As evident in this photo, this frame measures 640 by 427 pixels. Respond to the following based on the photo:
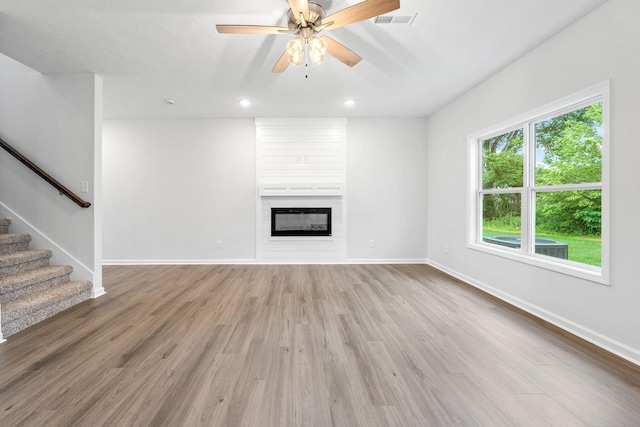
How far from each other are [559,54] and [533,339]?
2.49 metres

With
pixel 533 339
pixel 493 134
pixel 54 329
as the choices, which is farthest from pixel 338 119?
pixel 54 329

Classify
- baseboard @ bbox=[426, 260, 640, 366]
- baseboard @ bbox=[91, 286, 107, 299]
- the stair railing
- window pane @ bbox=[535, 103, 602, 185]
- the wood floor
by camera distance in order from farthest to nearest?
baseboard @ bbox=[91, 286, 107, 299]
the stair railing
window pane @ bbox=[535, 103, 602, 185]
baseboard @ bbox=[426, 260, 640, 366]
the wood floor

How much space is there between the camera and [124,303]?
301 cm

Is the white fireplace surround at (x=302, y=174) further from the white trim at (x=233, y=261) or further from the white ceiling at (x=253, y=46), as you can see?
the white ceiling at (x=253, y=46)

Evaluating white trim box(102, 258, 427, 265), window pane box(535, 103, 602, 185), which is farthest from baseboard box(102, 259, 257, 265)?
window pane box(535, 103, 602, 185)

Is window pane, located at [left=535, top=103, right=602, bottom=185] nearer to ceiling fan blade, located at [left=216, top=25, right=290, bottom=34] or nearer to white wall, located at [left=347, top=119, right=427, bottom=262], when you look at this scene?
white wall, located at [left=347, top=119, right=427, bottom=262]

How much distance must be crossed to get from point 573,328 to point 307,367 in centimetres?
228

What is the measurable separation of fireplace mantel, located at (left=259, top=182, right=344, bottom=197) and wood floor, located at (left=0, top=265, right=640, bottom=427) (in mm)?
2237

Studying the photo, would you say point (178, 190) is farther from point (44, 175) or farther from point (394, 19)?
point (394, 19)

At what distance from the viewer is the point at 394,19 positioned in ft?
7.42

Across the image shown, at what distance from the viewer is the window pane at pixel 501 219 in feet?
10.3

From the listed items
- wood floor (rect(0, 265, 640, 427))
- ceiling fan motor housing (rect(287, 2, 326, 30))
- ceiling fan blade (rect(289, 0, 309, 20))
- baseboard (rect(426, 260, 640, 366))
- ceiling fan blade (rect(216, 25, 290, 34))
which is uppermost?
ceiling fan motor housing (rect(287, 2, 326, 30))

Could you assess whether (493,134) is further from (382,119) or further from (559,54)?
(382,119)

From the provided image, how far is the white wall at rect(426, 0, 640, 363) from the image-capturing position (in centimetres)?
192
